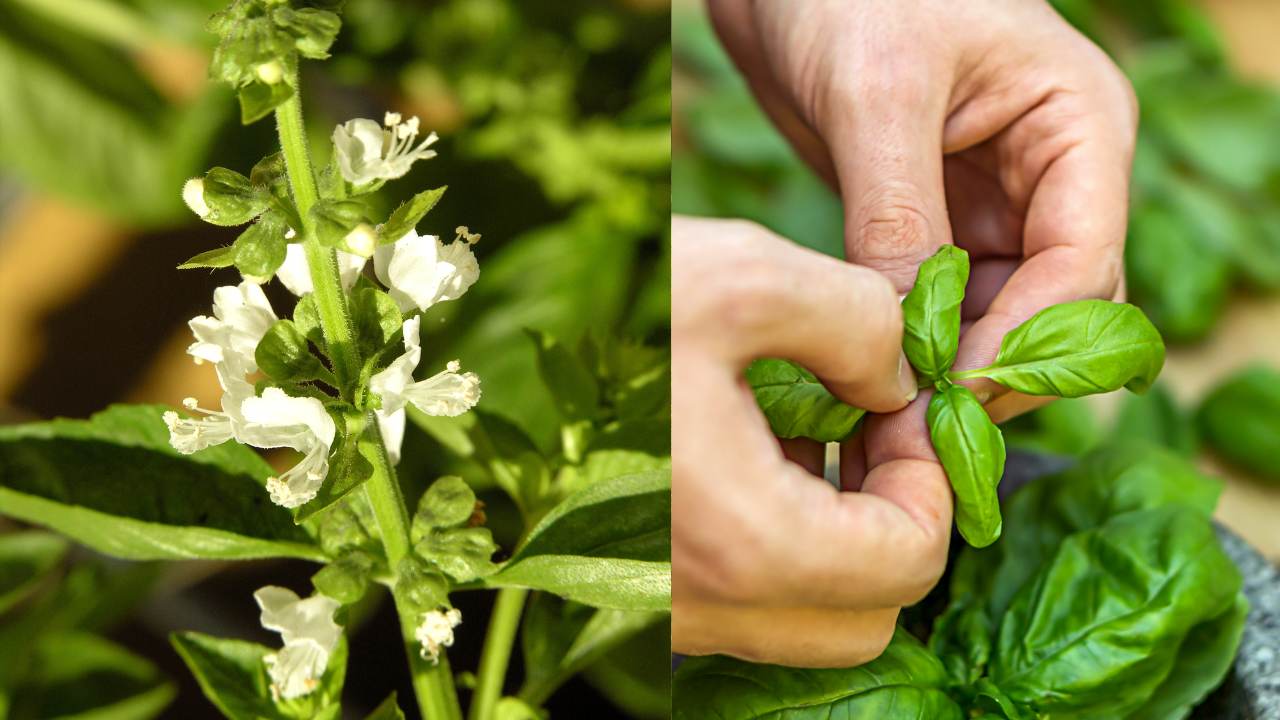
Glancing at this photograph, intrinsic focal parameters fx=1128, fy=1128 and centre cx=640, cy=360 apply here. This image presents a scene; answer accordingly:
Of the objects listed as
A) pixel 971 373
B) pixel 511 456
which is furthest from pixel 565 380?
pixel 971 373

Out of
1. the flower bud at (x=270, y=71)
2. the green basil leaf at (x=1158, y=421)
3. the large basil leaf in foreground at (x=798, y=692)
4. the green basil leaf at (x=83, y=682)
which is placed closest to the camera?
the flower bud at (x=270, y=71)

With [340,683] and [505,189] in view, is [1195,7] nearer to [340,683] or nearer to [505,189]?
[505,189]

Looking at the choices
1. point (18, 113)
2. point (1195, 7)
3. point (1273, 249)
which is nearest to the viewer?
point (18, 113)

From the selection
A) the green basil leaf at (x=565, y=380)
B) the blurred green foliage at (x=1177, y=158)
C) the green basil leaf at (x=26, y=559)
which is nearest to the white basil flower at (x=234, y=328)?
the green basil leaf at (x=565, y=380)

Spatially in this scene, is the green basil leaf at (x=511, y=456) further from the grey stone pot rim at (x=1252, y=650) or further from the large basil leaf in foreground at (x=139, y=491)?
the grey stone pot rim at (x=1252, y=650)

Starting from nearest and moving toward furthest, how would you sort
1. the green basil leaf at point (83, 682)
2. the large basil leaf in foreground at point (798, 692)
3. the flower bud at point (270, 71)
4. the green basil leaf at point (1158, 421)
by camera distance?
the flower bud at point (270, 71)
the large basil leaf in foreground at point (798, 692)
the green basil leaf at point (83, 682)
the green basil leaf at point (1158, 421)

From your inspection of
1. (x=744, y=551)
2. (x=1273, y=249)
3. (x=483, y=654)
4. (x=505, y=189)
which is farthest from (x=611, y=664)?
(x=1273, y=249)
